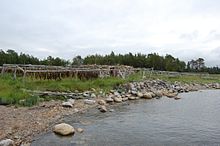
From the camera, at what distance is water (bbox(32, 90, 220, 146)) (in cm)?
1591

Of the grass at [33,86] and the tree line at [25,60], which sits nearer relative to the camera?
the grass at [33,86]

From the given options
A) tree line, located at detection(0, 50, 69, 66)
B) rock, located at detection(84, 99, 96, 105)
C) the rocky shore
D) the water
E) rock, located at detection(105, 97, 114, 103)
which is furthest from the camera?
tree line, located at detection(0, 50, 69, 66)

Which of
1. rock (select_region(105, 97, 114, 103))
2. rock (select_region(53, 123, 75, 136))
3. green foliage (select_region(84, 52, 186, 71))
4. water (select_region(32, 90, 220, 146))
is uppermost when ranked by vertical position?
green foliage (select_region(84, 52, 186, 71))

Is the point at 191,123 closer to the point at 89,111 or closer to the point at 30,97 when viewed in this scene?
the point at 89,111

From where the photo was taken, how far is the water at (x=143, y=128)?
15.9 metres

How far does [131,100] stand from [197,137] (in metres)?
15.2

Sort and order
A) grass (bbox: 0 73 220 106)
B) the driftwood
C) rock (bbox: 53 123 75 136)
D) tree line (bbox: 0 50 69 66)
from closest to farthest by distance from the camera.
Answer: rock (bbox: 53 123 75 136)
grass (bbox: 0 73 220 106)
the driftwood
tree line (bbox: 0 50 69 66)

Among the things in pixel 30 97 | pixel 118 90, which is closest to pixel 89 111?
pixel 30 97

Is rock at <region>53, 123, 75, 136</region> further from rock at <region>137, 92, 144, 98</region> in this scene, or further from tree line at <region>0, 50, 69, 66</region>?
tree line at <region>0, 50, 69, 66</region>

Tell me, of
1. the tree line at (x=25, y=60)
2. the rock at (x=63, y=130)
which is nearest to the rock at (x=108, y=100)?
the rock at (x=63, y=130)

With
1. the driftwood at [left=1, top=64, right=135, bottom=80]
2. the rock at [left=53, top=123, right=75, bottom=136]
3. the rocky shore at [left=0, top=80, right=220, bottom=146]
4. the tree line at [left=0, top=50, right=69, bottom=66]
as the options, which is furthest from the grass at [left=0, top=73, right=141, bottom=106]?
the tree line at [left=0, top=50, right=69, bottom=66]

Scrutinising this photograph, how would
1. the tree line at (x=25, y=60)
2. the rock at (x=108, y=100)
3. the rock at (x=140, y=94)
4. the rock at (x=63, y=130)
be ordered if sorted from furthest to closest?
the tree line at (x=25, y=60) → the rock at (x=140, y=94) → the rock at (x=108, y=100) → the rock at (x=63, y=130)

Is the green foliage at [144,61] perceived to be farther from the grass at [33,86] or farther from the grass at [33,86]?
the grass at [33,86]

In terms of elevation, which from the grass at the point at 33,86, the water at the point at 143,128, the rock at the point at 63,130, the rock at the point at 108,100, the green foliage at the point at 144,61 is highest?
the green foliage at the point at 144,61
